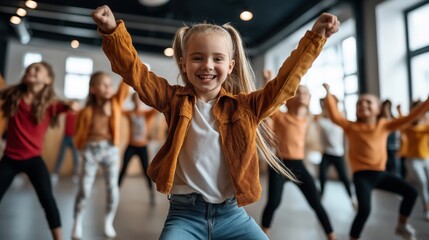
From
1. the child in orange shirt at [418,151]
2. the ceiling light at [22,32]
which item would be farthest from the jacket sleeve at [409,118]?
the ceiling light at [22,32]

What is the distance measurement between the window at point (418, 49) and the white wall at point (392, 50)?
0.27ft

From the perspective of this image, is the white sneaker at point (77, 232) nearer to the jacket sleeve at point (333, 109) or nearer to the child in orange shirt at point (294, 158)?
the child in orange shirt at point (294, 158)

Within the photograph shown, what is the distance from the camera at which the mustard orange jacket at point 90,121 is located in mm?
2582

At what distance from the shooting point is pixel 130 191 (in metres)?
4.78

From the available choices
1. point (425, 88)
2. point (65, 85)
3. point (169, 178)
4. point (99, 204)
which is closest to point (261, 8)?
point (425, 88)

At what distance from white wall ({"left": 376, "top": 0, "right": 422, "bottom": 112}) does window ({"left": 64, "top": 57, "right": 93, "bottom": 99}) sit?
23.1 feet

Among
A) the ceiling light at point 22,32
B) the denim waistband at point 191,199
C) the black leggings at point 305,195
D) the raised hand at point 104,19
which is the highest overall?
the ceiling light at point 22,32

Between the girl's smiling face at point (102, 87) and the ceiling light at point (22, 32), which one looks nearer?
the girl's smiling face at point (102, 87)

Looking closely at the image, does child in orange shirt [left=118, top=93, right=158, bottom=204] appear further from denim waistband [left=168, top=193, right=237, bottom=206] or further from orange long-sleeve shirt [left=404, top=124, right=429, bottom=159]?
orange long-sleeve shirt [left=404, top=124, right=429, bottom=159]

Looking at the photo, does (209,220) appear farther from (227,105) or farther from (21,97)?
(21,97)

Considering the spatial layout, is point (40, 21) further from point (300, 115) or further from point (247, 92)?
point (247, 92)

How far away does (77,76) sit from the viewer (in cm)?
897

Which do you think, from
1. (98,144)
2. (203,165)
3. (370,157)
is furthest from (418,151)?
(203,165)

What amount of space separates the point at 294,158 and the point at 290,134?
0.63ft
